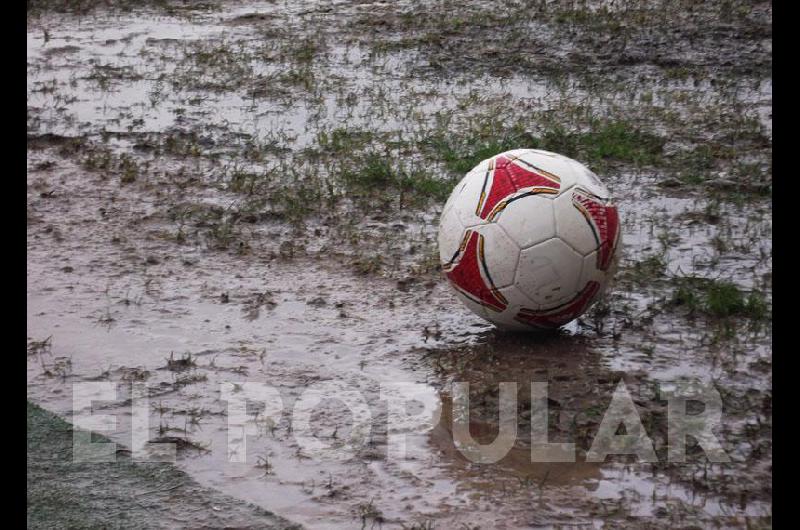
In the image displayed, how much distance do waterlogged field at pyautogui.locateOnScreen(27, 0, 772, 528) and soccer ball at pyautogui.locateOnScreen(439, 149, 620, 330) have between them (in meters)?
0.31

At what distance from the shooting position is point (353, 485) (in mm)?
4551

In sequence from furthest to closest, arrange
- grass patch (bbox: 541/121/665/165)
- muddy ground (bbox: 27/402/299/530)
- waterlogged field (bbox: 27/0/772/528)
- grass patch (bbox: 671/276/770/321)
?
grass patch (bbox: 541/121/665/165) → grass patch (bbox: 671/276/770/321) → waterlogged field (bbox: 27/0/772/528) → muddy ground (bbox: 27/402/299/530)

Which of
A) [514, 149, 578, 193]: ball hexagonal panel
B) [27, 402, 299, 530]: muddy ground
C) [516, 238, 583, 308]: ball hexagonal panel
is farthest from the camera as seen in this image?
[514, 149, 578, 193]: ball hexagonal panel

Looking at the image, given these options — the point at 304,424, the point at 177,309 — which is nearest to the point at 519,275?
the point at 304,424

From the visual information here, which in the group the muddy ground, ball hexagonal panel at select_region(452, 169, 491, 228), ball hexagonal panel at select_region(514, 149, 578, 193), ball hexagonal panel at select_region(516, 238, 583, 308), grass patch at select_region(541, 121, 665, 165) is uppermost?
grass patch at select_region(541, 121, 665, 165)

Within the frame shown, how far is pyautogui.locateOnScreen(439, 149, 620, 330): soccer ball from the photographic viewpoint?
17.7 feet

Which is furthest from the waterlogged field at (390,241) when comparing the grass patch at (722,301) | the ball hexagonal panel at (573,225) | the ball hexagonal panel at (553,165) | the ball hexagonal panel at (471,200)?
the ball hexagonal panel at (553,165)

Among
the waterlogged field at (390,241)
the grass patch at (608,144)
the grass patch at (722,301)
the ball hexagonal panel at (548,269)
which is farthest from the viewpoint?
the grass patch at (608,144)

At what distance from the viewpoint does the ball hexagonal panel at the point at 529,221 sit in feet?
17.6

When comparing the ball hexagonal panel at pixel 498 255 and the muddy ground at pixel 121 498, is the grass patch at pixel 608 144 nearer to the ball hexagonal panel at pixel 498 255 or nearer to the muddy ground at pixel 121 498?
the ball hexagonal panel at pixel 498 255

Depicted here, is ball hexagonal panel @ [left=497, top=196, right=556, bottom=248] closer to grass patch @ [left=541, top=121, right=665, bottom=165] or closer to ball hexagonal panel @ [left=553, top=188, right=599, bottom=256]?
ball hexagonal panel @ [left=553, top=188, right=599, bottom=256]

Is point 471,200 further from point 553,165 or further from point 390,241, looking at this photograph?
point 390,241

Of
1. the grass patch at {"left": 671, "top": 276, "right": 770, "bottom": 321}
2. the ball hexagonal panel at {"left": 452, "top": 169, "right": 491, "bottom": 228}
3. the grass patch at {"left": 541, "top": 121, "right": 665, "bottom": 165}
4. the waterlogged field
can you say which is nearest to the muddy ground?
the waterlogged field

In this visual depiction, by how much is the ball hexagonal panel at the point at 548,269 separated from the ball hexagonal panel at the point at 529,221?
0.13 ft
